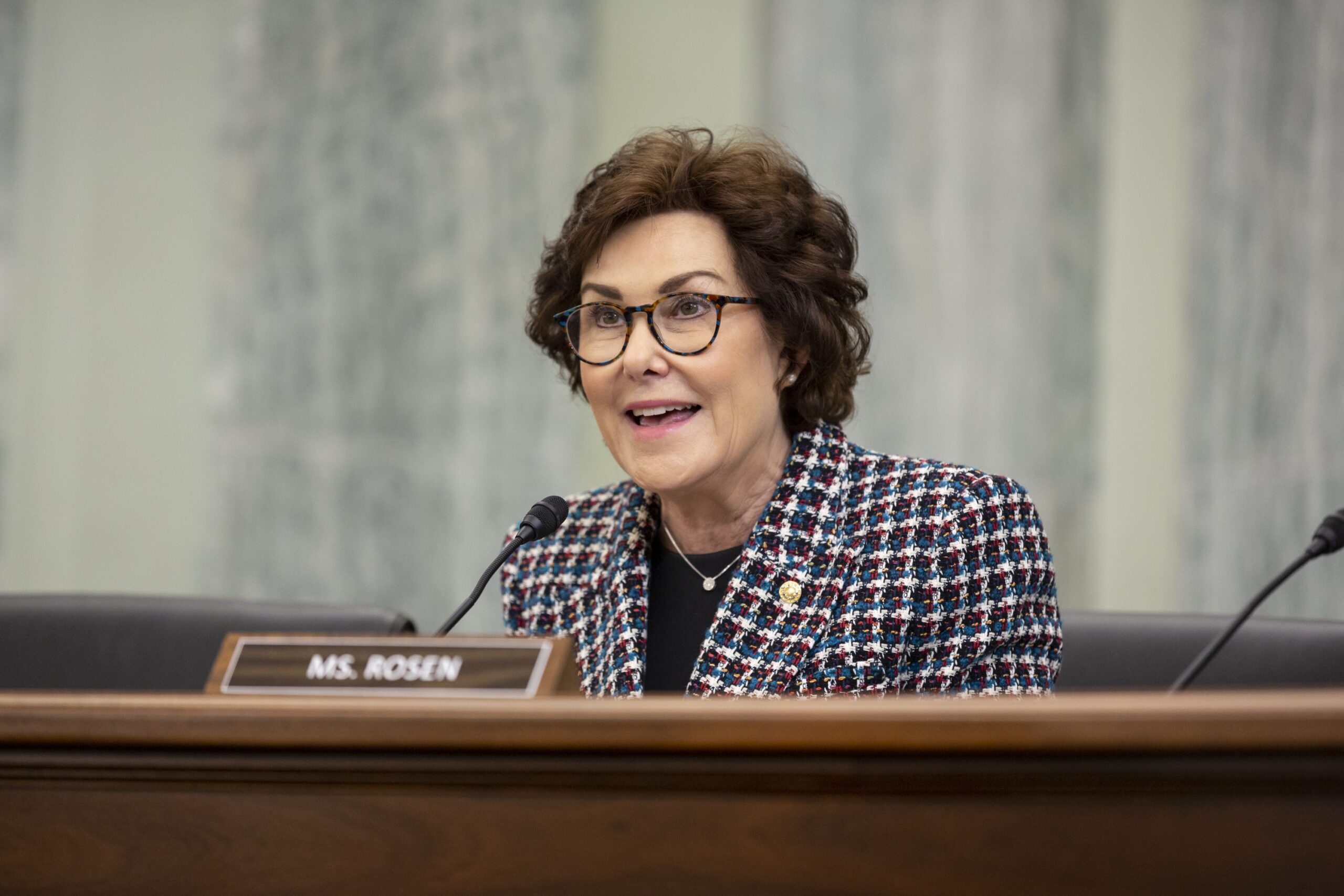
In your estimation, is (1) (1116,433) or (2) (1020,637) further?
(1) (1116,433)

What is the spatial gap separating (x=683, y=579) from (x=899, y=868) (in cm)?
97

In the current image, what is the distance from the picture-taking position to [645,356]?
1538mm

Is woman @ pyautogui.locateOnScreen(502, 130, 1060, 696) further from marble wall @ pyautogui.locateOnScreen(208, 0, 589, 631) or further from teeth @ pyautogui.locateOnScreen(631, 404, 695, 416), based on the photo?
marble wall @ pyautogui.locateOnScreen(208, 0, 589, 631)

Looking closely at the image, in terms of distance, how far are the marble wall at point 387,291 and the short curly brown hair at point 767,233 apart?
54.6 inches

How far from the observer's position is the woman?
1436 millimetres

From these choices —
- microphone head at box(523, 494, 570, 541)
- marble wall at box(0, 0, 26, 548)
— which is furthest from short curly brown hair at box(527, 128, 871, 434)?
marble wall at box(0, 0, 26, 548)

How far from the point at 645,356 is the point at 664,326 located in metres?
0.05

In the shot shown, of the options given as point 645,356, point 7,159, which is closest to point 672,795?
point 645,356

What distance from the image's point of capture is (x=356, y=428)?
305 centimetres

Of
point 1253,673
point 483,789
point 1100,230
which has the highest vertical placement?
point 1100,230

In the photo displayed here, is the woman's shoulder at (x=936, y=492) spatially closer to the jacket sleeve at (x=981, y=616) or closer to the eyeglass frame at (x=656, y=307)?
the jacket sleeve at (x=981, y=616)

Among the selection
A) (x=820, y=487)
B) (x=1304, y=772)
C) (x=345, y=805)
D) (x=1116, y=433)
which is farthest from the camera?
(x=1116, y=433)

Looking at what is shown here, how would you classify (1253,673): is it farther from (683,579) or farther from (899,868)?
(899,868)

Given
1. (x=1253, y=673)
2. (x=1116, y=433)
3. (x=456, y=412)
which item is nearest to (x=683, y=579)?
(x=1253, y=673)
